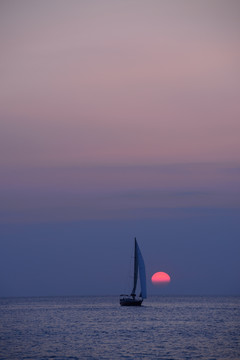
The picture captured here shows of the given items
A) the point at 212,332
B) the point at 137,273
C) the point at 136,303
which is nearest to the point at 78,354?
the point at 212,332

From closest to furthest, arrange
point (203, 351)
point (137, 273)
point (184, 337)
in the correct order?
point (203, 351)
point (184, 337)
point (137, 273)

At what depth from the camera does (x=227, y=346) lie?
182 feet

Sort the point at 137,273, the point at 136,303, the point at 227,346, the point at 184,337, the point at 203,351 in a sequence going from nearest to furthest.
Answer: the point at 203,351 → the point at 227,346 → the point at 184,337 → the point at 137,273 → the point at 136,303

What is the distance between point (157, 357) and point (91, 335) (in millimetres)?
22088

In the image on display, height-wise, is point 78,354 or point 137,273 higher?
point 137,273

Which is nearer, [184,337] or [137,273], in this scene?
[184,337]

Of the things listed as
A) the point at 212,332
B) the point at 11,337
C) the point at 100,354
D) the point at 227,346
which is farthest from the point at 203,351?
the point at 11,337

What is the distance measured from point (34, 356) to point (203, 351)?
15.5 meters

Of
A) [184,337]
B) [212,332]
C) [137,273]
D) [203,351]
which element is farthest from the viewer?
[137,273]

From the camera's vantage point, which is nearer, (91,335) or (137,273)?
(91,335)

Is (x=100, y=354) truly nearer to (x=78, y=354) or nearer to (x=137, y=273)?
(x=78, y=354)

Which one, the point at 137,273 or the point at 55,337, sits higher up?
the point at 137,273

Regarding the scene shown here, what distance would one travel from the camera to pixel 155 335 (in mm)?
68375

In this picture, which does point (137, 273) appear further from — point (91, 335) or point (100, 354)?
point (100, 354)
